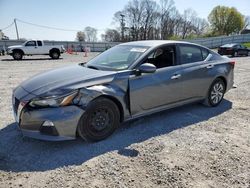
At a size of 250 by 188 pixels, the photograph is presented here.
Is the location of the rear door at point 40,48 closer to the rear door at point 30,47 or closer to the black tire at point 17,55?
the rear door at point 30,47

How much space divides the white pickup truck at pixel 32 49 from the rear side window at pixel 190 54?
17.1 metres

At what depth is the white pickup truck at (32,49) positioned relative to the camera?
1869 centimetres

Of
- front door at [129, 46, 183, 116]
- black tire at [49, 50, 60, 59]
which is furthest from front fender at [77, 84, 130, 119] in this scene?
black tire at [49, 50, 60, 59]

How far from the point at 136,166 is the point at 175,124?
160cm

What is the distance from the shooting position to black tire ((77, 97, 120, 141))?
11.4 feet

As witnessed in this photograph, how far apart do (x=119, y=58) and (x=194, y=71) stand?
153 cm

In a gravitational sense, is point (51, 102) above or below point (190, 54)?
below

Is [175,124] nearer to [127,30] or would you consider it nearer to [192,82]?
[192,82]

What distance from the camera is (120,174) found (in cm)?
288

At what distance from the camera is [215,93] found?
5344 millimetres

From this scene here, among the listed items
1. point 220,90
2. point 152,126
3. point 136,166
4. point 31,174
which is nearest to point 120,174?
point 136,166

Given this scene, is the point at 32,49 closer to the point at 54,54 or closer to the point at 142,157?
the point at 54,54

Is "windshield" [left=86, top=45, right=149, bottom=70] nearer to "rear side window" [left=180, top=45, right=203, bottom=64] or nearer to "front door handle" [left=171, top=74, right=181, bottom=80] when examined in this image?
"front door handle" [left=171, top=74, right=181, bottom=80]

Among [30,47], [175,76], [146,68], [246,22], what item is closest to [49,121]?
[146,68]
